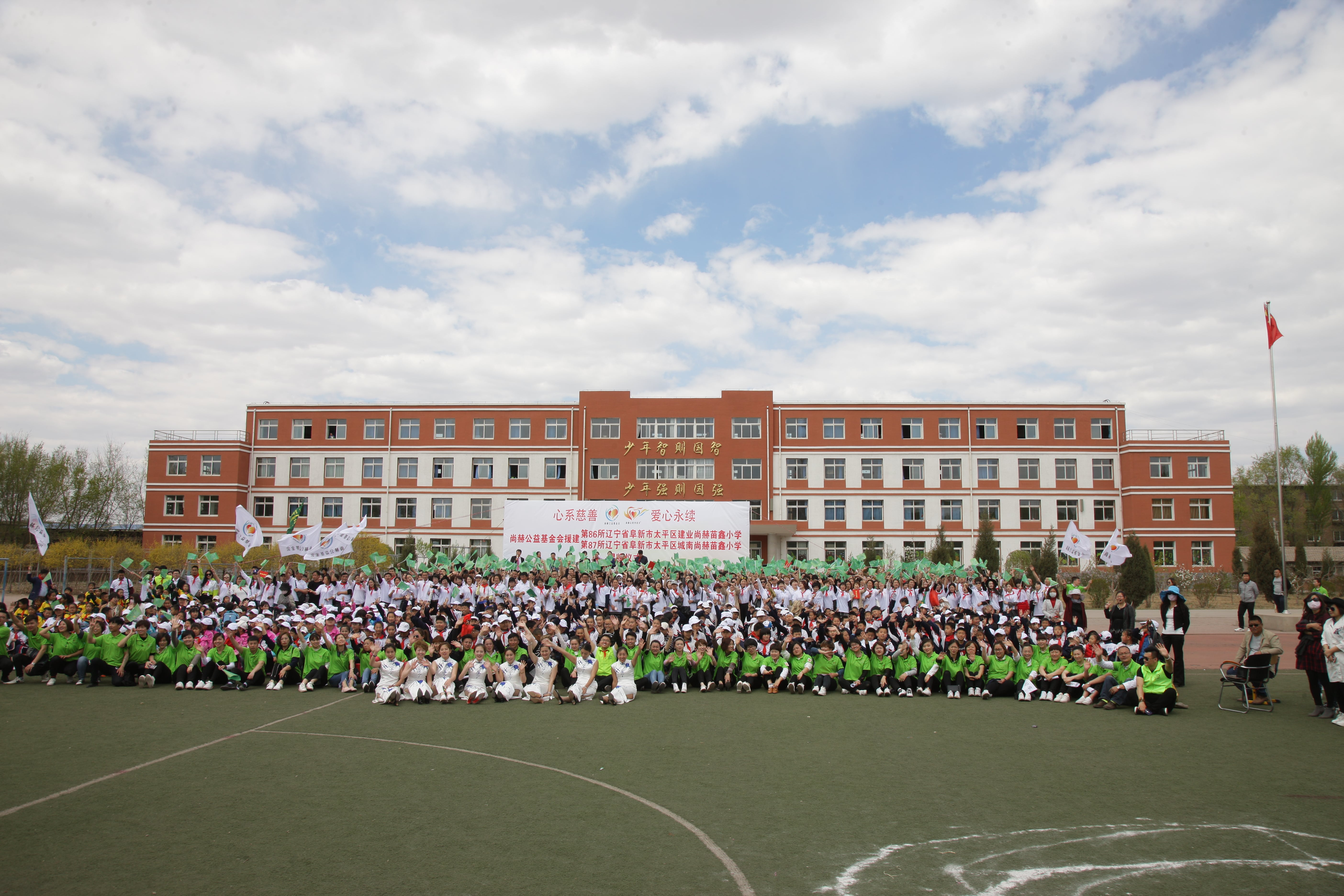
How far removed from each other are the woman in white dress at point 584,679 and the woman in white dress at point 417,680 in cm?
187

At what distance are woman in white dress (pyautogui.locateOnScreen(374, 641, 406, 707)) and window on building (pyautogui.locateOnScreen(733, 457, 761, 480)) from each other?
104 ft

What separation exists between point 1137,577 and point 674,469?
881 inches

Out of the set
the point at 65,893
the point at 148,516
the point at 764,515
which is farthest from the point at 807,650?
the point at 148,516

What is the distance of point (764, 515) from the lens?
4228 cm

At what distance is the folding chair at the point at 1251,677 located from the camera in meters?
10.3

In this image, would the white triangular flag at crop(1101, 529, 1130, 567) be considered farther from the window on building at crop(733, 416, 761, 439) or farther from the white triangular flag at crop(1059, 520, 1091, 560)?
the window on building at crop(733, 416, 761, 439)

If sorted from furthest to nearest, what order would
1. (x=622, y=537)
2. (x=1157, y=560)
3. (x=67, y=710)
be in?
(x=1157, y=560) → (x=622, y=537) → (x=67, y=710)

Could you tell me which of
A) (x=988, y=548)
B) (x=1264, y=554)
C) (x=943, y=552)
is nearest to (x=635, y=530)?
(x=943, y=552)

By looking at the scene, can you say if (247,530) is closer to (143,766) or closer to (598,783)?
(143,766)

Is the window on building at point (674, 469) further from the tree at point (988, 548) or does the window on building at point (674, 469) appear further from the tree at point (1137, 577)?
the tree at point (1137, 577)

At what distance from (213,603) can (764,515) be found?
29636 mm

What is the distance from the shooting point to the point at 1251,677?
10438 millimetres

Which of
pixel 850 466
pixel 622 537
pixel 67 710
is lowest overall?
pixel 67 710

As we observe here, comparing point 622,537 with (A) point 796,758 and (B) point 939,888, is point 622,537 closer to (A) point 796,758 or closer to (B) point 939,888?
(A) point 796,758
